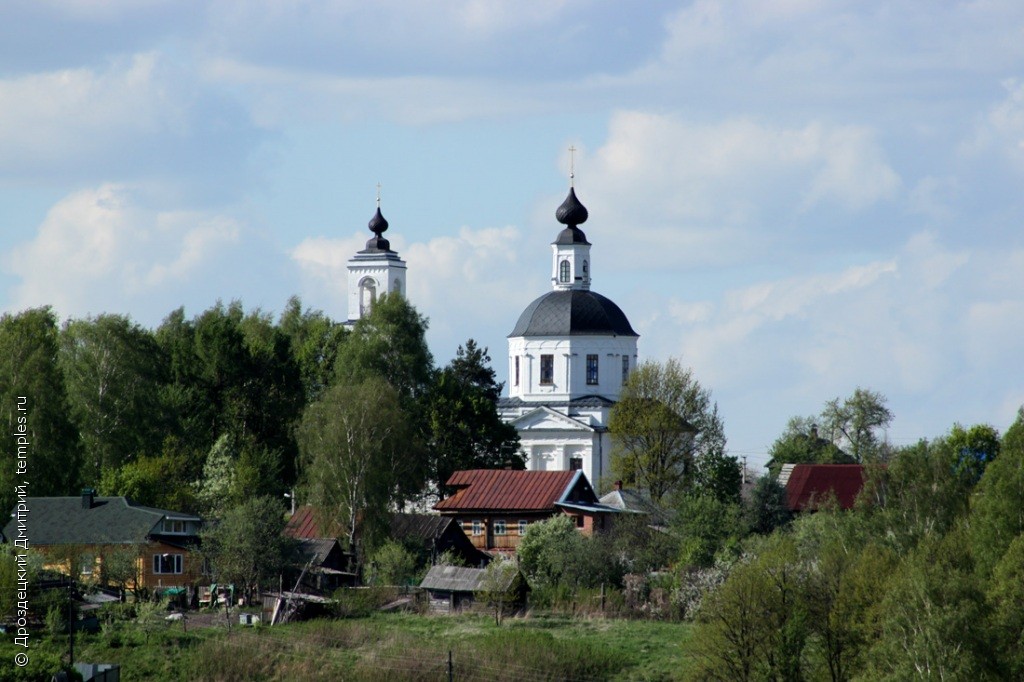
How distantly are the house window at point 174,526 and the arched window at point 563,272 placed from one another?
33554mm

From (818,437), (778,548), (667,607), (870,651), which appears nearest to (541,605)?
(667,607)

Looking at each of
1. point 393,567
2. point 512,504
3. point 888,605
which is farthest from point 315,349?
point 888,605

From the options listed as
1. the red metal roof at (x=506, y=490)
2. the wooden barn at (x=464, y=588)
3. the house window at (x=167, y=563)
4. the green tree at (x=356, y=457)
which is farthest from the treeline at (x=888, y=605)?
the red metal roof at (x=506, y=490)

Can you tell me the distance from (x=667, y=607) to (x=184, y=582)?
11008 mm

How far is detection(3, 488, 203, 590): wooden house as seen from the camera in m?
45.8

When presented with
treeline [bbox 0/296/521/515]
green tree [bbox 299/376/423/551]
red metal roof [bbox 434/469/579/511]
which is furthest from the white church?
green tree [bbox 299/376/423/551]

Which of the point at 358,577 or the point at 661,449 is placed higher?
the point at 661,449

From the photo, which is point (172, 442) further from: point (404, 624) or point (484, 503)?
point (404, 624)

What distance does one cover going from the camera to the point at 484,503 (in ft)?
186

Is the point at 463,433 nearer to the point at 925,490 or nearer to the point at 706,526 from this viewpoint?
the point at 706,526

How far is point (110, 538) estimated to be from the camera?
46281 mm

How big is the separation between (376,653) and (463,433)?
22933mm

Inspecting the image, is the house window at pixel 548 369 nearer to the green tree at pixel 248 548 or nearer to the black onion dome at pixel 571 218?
the black onion dome at pixel 571 218

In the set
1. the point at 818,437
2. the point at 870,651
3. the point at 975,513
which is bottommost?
the point at 870,651
